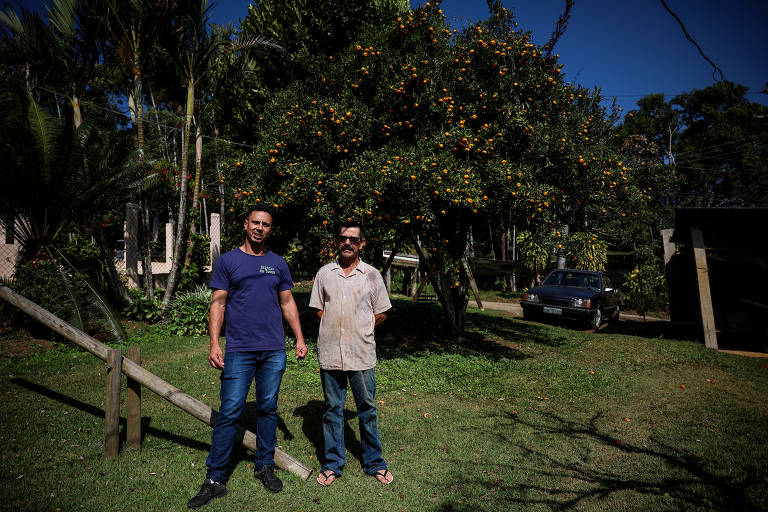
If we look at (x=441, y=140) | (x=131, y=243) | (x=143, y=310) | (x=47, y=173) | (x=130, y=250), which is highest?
(x=441, y=140)

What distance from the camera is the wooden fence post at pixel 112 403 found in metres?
3.71

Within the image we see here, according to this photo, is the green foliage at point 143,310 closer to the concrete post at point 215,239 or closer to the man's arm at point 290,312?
the concrete post at point 215,239

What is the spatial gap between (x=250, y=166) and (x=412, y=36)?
13.2ft

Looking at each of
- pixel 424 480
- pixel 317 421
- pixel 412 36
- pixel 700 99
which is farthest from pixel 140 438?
pixel 700 99

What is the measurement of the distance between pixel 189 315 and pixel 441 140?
654cm

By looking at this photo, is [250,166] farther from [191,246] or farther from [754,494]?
[754,494]

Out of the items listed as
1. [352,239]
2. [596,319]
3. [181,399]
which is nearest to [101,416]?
[181,399]

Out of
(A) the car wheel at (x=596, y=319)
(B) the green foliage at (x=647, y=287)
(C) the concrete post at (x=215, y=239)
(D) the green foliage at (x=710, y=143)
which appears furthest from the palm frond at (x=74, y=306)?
(D) the green foliage at (x=710, y=143)

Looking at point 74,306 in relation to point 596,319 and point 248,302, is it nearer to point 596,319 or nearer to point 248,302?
point 248,302

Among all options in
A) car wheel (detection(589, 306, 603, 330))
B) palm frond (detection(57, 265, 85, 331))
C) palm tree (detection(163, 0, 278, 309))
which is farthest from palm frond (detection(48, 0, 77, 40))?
car wheel (detection(589, 306, 603, 330))

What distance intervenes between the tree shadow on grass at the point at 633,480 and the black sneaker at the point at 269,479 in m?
1.69

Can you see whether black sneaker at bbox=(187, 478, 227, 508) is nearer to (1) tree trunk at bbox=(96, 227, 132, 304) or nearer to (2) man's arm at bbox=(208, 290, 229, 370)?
(2) man's arm at bbox=(208, 290, 229, 370)

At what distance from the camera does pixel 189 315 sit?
30.8ft

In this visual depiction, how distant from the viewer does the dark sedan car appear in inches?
495
